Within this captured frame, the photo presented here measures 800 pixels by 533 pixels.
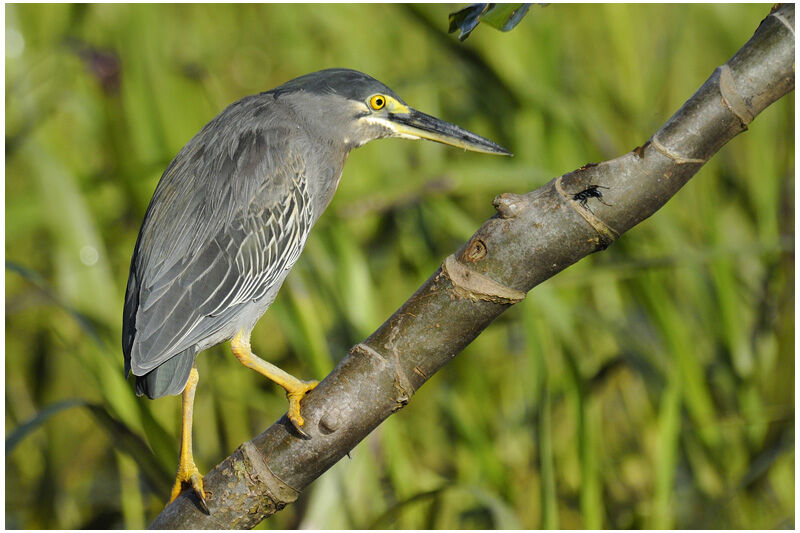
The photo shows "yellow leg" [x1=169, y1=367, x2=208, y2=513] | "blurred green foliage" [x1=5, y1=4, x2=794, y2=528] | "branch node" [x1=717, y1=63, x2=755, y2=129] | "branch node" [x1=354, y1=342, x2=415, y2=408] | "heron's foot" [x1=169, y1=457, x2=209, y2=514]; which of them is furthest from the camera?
"blurred green foliage" [x1=5, y1=4, x2=794, y2=528]

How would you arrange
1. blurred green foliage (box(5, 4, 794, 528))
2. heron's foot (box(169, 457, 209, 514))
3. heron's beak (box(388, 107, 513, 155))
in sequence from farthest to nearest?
1. blurred green foliage (box(5, 4, 794, 528))
2. heron's beak (box(388, 107, 513, 155))
3. heron's foot (box(169, 457, 209, 514))

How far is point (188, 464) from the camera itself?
153 cm

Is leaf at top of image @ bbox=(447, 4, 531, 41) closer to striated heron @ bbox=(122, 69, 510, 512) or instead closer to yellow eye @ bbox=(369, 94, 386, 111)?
striated heron @ bbox=(122, 69, 510, 512)

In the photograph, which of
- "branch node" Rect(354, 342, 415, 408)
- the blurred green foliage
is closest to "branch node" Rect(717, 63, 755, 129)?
"branch node" Rect(354, 342, 415, 408)

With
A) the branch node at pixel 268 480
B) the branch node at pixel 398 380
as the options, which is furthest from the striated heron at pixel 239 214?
the branch node at pixel 398 380

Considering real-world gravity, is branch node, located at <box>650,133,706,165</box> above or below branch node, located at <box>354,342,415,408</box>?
above

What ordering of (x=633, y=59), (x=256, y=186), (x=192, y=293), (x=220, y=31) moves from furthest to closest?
(x=220, y=31), (x=633, y=59), (x=256, y=186), (x=192, y=293)

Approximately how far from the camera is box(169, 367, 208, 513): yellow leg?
135cm

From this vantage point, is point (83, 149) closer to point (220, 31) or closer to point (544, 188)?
point (220, 31)

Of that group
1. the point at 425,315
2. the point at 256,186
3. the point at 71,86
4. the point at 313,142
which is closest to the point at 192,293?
the point at 256,186

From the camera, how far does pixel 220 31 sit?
368cm

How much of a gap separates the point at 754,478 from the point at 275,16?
2478 mm

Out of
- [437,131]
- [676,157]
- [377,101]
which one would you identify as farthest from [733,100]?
[377,101]

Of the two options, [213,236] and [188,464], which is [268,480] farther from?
[213,236]
